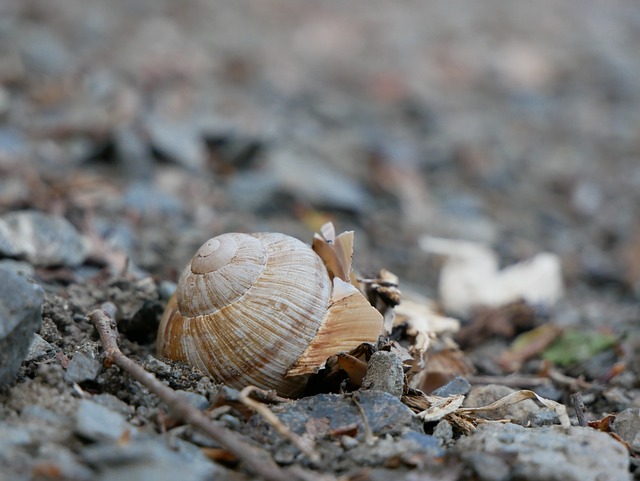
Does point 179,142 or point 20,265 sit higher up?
point 179,142

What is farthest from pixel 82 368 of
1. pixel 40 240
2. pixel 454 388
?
pixel 40 240

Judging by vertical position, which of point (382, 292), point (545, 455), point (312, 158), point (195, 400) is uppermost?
point (312, 158)

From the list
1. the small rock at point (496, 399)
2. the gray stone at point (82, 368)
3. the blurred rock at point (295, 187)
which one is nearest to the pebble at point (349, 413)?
Result: the small rock at point (496, 399)

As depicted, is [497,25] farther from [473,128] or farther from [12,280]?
[12,280]

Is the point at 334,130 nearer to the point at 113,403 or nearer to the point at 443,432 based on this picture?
the point at 443,432

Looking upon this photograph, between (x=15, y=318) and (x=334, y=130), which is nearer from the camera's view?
(x=15, y=318)
